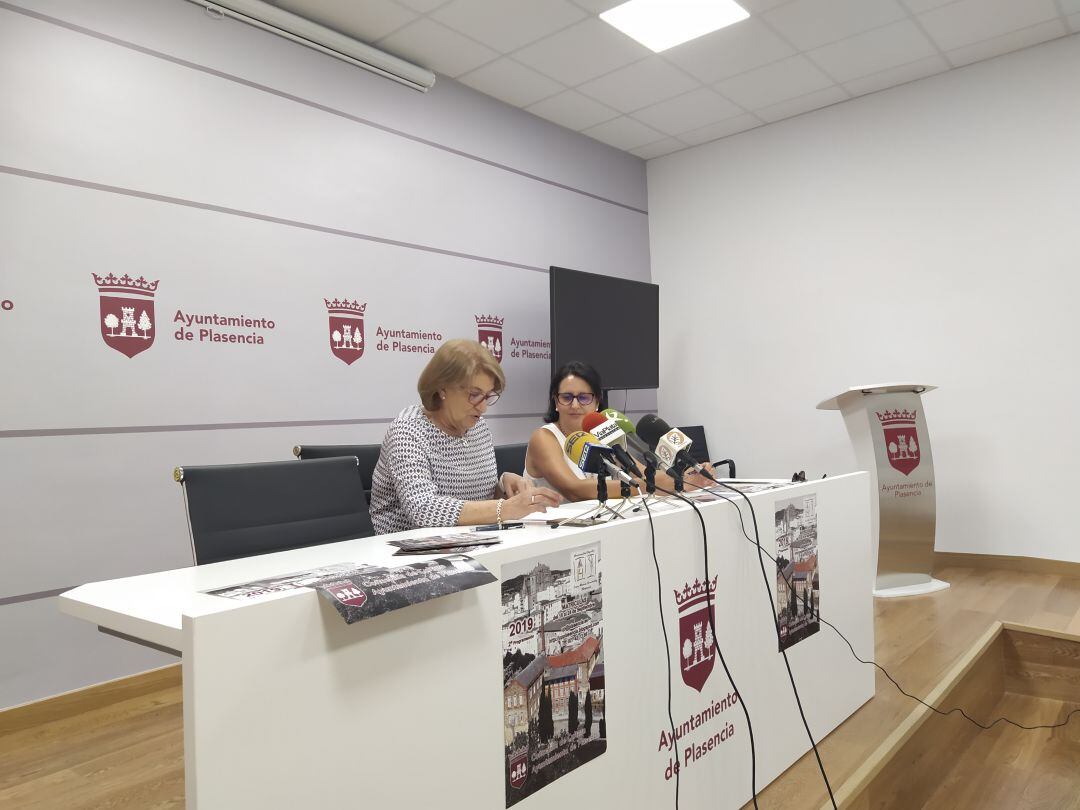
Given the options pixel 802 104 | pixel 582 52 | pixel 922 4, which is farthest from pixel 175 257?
pixel 802 104

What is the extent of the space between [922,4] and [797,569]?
287 cm

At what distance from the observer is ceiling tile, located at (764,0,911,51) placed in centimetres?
342

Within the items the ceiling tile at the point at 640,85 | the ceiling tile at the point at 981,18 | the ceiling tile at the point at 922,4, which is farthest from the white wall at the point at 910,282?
the ceiling tile at the point at 640,85

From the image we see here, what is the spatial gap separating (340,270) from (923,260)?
325 centimetres

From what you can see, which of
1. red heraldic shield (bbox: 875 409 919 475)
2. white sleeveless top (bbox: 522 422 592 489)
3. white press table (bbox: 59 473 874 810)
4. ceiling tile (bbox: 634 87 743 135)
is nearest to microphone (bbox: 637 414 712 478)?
white press table (bbox: 59 473 874 810)

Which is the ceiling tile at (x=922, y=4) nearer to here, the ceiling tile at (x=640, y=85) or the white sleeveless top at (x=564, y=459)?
the ceiling tile at (x=640, y=85)

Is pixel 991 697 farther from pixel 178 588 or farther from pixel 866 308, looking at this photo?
pixel 178 588

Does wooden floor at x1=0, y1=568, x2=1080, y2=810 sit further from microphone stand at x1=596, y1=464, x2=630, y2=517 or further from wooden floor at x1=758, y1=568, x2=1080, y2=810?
microphone stand at x1=596, y1=464, x2=630, y2=517

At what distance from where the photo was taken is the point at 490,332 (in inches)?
167

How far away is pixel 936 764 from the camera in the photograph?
2.42 m

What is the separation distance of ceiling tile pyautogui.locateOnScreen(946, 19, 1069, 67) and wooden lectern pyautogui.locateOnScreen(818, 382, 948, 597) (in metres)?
1.85

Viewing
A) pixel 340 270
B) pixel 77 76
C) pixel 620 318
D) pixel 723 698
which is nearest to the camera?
pixel 723 698

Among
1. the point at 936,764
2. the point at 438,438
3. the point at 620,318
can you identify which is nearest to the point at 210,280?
the point at 438,438

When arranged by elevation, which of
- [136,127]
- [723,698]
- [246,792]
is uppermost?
[136,127]
